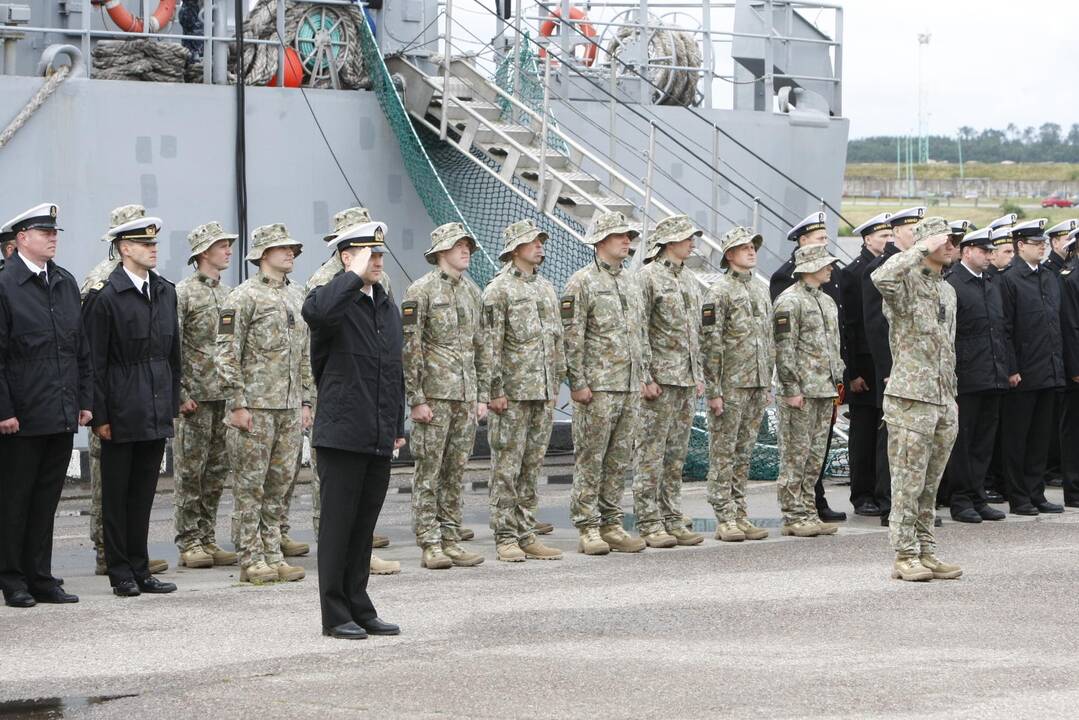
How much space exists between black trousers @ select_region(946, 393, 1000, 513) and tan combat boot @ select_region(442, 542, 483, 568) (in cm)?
356

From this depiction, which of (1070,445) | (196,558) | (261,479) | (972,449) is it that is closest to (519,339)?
(261,479)

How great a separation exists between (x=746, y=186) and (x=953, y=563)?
28.5 feet

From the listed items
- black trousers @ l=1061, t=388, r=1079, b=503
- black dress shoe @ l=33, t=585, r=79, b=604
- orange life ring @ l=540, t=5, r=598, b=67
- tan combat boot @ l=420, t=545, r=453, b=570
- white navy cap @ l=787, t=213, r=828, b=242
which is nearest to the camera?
black dress shoe @ l=33, t=585, r=79, b=604

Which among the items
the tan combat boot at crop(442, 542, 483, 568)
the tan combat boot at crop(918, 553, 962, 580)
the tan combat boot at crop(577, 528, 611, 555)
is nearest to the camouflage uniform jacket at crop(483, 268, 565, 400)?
the tan combat boot at crop(577, 528, 611, 555)

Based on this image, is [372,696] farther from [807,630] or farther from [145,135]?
[145,135]

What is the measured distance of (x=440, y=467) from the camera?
9.76 meters

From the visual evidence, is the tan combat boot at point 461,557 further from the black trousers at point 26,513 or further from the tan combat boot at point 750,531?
the black trousers at point 26,513

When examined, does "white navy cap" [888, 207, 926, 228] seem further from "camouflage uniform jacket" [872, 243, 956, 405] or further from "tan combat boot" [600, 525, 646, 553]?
"tan combat boot" [600, 525, 646, 553]

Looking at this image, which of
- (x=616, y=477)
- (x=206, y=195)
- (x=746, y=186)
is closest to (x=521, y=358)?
(x=616, y=477)

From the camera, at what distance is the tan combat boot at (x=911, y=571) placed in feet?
28.9

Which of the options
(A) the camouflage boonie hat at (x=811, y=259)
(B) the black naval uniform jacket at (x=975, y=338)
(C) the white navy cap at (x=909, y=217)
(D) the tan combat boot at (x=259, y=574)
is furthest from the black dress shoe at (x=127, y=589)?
(B) the black naval uniform jacket at (x=975, y=338)

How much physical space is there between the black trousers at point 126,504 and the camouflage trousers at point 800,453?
4022 mm

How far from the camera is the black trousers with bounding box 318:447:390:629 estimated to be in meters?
7.20

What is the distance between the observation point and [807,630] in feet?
24.7
